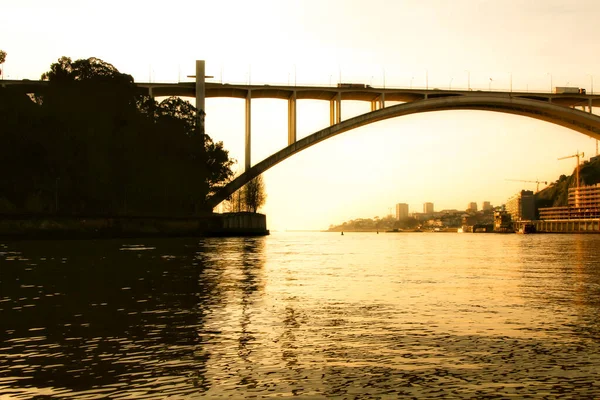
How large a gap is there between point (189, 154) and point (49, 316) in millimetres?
66984

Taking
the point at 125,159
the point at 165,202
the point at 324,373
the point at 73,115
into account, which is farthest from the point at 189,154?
the point at 324,373

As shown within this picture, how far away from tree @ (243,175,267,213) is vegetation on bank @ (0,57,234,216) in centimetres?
3167

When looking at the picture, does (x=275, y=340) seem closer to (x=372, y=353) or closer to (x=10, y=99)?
(x=372, y=353)

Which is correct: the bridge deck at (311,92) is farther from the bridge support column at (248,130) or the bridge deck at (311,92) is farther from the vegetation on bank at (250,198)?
the vegetation on bank at (250,198)

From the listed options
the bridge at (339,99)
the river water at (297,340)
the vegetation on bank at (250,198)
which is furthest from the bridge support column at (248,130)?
the river water at (297,340)

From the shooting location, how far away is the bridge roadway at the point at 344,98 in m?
82.7

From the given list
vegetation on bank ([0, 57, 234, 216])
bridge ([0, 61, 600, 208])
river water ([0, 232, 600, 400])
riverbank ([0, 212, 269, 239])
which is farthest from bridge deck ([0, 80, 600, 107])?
river water ([0, 232, 600, 400])

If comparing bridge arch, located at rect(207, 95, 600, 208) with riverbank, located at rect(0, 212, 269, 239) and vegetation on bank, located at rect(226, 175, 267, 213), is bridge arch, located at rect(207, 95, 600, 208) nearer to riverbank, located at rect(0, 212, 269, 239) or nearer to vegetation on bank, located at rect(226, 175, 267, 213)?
riverbank, located at rect(0, 212, 269, 239)

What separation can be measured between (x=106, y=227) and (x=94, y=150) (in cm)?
736

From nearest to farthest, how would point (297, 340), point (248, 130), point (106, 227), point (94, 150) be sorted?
point (297, 340)
point (94, 150)
point (106, 227)
point (248, 130)

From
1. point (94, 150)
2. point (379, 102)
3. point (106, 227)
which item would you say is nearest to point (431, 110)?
point (379, 102)

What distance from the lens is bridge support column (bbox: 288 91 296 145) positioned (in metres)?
82.8

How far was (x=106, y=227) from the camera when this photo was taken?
65.6 m

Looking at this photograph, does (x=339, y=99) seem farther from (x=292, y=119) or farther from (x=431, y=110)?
(x=431, y=110)
